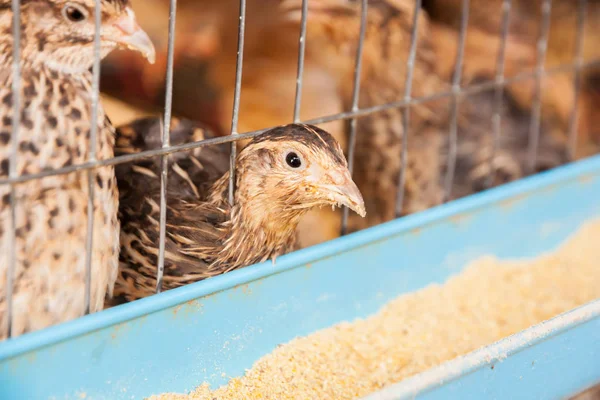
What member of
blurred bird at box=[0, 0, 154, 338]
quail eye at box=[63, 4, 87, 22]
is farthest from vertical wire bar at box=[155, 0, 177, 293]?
quail eye at box=[63, 4, 87, 22]

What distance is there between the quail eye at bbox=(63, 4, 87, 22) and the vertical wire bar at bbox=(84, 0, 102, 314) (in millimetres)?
36

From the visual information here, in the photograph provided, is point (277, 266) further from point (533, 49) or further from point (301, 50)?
point (533, 49)

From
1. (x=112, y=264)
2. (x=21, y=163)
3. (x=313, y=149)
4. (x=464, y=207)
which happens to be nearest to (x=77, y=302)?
(x=112, y=264)

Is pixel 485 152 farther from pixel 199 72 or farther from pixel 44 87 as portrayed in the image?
pixel 44 87

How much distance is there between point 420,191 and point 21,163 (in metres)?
→ 1.41

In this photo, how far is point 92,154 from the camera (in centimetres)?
171

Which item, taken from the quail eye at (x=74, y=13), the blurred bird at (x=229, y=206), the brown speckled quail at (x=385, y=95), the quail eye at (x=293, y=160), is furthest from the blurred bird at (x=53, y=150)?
the brown speckled quail at (x=385, y=95)

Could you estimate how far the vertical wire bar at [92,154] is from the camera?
1.65 m

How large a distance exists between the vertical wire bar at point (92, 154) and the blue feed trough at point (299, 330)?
107mm

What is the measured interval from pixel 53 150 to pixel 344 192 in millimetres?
590

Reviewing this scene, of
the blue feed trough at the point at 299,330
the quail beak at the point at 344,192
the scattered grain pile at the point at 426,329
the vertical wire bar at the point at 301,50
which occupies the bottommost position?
the scattered grain pile at the point at 426,329

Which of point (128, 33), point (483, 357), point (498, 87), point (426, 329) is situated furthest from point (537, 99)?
point (128, 33)

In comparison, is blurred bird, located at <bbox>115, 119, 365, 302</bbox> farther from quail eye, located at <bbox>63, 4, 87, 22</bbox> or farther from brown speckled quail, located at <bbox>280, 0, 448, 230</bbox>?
brown speckled quail, located at <bbox>280, 0, 448, 230</bbox>

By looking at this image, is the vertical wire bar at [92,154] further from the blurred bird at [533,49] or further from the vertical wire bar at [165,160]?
the blurred bird at [533,49]
